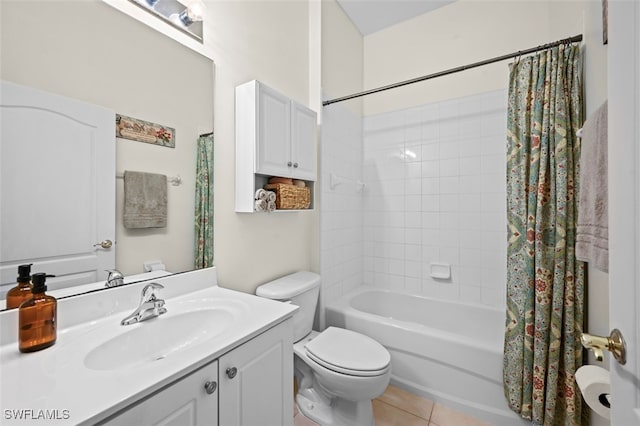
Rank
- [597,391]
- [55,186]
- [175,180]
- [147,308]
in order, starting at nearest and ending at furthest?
[597,391]
[55,186]
[147,308]
[175,180]

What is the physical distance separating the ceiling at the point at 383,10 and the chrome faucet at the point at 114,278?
252cm

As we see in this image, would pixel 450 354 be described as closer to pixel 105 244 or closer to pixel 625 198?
Answer: pixel 625 198

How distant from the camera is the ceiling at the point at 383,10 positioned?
228cm

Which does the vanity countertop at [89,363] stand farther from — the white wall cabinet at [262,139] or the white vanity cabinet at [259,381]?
the white wall cabinet at [262,139]

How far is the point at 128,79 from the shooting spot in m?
1.06

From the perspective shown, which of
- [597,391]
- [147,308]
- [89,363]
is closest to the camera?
[597,391]

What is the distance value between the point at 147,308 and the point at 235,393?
0.45 meters

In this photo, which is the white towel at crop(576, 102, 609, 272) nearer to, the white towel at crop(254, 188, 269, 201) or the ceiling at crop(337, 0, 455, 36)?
the white towel at crop(254, 188, 269, 201)

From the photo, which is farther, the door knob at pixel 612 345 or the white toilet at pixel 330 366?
the white toilet at pixel 330 366

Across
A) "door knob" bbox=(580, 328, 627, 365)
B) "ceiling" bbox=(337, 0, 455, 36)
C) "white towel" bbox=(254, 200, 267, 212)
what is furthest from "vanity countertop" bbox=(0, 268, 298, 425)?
"ceiling" bbox=(337, 0, 455, 36)

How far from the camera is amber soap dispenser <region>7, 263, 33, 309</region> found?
822 mm

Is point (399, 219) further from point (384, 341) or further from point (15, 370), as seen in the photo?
point (15, 370)

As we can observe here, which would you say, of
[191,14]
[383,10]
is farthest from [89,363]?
[383,10]

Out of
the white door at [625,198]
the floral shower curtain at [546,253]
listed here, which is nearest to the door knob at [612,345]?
the white door at [625,198]
